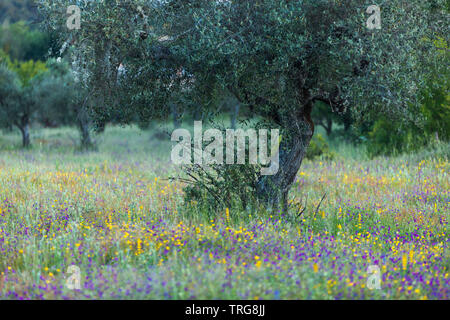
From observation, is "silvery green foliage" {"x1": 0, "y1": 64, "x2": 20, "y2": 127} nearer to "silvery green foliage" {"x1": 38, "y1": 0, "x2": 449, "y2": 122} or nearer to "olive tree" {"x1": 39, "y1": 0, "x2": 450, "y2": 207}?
"olive tree" {"x1": 39, "y1": 0, "x2": 450, "y2": 207}

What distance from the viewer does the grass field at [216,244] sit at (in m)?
4.94

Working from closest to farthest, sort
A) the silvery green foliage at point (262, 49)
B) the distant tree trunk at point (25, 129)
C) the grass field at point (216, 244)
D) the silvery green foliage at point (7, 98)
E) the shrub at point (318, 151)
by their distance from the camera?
the grass field at point (216, 244)
the silvery green foliage at point (262, 49)
the shrub at point (318, 151)
the silvery green foliage at point (7, 98)
the distant tree trunk at point (25, 129)

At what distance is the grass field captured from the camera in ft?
16.2

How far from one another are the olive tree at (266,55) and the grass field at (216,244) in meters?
1.86

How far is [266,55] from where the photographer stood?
24.2 feet

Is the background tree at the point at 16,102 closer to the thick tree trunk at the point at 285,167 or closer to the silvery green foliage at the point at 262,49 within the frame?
the silvery green foliage at the point at 262,49

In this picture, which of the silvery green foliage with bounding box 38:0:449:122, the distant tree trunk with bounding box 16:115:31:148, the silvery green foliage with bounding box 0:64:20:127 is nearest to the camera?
the silvery green foliage with bounding box 38:0:449:122

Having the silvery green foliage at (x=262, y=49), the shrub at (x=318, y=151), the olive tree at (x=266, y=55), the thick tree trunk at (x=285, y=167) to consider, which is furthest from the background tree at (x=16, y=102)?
the thick tree trunk at (x=285, y=167)

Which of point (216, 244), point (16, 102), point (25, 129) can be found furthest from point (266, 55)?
point (25, 129)

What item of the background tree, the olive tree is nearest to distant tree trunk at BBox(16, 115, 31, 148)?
the background tree

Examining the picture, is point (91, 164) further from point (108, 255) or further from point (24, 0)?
point (24, 0)

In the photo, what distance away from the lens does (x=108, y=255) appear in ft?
20.6

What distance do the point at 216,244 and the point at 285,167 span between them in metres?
3.01

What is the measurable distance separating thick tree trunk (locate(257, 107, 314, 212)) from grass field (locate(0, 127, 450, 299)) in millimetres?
522
